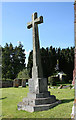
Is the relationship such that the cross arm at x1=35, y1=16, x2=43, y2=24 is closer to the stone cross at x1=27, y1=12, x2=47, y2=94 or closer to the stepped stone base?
the stone cross at x1=27, y1=12, x2=47, y2=94

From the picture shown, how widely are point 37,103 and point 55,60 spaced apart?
25.6 metres

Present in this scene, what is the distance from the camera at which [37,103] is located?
6.94m

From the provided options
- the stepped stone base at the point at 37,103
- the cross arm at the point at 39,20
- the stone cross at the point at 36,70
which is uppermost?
the cross arm at the point at 39,20

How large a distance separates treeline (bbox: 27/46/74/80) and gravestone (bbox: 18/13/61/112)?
20.6 meters

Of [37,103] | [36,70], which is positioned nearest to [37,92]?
[37,103]

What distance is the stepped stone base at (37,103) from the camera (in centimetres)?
664

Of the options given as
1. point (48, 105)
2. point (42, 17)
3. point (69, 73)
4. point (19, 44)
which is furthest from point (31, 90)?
point (19, 44)

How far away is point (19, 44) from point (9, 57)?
220 inches

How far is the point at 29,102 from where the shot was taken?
713cm

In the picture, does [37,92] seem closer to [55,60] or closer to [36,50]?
[36,50]

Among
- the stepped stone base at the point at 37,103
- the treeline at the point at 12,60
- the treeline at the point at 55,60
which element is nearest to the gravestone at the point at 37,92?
the stepped stone base at the point at 37,103

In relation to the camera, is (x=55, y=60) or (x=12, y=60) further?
(x=12, y=60)

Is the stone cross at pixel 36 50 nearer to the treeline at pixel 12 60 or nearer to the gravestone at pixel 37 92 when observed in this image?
the gravestone at pixel 37 92

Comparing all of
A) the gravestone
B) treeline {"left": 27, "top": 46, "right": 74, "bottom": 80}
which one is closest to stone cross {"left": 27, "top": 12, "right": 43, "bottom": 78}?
the gravestone
